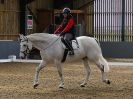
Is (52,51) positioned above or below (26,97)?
above

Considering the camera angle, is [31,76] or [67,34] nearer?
[67,34]

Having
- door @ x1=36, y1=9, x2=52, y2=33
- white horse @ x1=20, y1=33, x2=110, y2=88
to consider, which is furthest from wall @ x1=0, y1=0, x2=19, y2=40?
white horse @ x1=20, y1=33, x2=110, y2=88

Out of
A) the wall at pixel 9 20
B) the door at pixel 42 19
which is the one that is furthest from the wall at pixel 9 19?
the door at pixel 42 19

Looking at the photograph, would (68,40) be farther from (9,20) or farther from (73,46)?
(9,20)

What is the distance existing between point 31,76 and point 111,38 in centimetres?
1431

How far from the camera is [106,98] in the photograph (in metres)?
12.6

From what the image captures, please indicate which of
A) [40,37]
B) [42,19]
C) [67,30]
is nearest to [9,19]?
[42,19]

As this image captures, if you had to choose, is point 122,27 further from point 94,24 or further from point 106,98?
point 106,98

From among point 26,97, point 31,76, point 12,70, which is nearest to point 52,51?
point 26,97

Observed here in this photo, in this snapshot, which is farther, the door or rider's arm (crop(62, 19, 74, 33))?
the door

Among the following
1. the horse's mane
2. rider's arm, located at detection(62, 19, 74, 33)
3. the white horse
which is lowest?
the white horse

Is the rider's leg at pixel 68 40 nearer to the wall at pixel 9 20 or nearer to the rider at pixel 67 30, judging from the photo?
the rider at pixel 67 30

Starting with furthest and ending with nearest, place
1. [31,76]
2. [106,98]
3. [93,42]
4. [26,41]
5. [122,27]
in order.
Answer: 1. [122,27]
2. [31,76]
3. [93,42]
4. [26,41]
5. [106,98]

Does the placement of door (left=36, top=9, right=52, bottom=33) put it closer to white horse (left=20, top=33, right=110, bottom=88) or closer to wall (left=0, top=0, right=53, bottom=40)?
wall (left=0, top=0, right=53, bottom=40)
